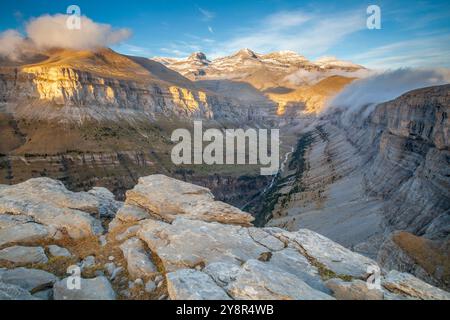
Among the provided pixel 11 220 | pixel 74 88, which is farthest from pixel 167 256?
pixel 74 88

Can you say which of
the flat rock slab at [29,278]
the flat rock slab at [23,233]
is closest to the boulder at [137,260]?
the flat rock slab at [29,278]

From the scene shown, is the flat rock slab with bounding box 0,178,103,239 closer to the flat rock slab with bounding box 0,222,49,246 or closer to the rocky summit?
the rocky summit

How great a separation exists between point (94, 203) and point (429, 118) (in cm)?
7194

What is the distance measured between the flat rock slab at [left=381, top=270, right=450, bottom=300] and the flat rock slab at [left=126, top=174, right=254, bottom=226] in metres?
9.38

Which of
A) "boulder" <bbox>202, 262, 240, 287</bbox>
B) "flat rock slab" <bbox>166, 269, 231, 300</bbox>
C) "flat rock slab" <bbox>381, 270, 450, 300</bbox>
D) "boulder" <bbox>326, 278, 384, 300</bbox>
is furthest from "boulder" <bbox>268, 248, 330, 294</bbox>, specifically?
"flat rock slab" <bbox>166, 269, 231, 300</bbox>

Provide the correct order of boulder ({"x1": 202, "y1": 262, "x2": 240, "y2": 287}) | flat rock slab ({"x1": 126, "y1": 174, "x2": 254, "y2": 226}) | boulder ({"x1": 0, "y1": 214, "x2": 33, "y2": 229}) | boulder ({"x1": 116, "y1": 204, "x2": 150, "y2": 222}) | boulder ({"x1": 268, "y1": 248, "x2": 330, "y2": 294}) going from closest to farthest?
boulder ({"x1": 202, "y1": 262, "x2": 240, "y2": 287})
boulder ({"x1": 268, "y1": 248, "x2": 330, "y2": 294})
boulder ({"x1": 0, "y1": 214, "x2": 33, "y2": 229})
flat rock slab ({"x1": 126, "y1": 174, "x2": 254, "y2": 226})
boulder ({"x1": 116, "y1": 204, "x2": 150, "y2": 222})

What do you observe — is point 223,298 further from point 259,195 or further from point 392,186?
point 259,195

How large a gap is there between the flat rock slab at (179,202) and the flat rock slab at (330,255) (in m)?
3.51

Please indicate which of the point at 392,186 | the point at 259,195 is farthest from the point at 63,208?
the point at 259,195

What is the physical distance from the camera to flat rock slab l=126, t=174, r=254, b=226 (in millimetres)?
21203

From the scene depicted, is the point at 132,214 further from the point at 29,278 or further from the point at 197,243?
the point at 29,278

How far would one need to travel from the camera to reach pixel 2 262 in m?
16.4

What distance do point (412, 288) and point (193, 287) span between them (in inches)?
362

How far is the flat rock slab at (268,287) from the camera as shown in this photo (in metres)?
11.0
